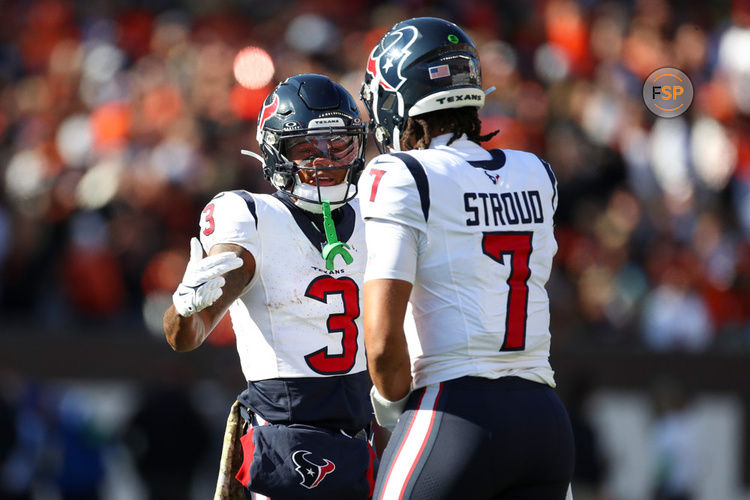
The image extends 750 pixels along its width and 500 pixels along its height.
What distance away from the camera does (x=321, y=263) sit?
13.2 feet

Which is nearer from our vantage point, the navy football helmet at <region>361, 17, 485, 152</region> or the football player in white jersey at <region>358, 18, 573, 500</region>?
the football player in white jersey at <region>358, 18, 573, 500</region>

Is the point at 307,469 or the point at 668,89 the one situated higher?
the point at 668,89

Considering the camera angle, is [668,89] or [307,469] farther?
[668,89]

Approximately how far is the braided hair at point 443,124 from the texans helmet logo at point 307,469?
1.11 meters

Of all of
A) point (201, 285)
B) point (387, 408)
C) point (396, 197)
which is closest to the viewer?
point (396, 197)

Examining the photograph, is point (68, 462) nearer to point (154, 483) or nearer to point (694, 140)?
point (154, 483)

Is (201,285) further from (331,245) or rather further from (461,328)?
(461,328)

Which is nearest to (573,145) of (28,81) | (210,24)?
(210,24)

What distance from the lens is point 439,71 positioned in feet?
11.7

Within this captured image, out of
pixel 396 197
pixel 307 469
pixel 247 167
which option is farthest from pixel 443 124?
pixel 247 167

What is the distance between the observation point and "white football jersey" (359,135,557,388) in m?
3.28

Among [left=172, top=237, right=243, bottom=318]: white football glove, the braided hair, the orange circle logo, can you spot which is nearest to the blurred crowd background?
the orange circle logo

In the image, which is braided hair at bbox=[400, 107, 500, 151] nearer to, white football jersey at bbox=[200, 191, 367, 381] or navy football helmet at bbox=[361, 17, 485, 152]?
navy football helmet at bbox=[361, 17, 485, 152]

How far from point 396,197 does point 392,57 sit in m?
0.62
